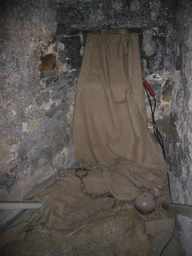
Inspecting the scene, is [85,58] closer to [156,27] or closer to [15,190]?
[156,27]

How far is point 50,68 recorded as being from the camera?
2.24 m

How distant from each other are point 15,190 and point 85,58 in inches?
60.0

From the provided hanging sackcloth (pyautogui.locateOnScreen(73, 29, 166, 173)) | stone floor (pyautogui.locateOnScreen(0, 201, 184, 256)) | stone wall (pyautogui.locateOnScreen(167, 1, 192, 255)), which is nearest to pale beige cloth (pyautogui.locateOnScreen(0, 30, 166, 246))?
hanging sackcloth (pyautogui.locateOnScreen(73, 29, 166, 173))

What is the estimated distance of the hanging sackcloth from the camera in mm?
2234

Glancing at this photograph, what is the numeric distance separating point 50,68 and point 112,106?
0.78m

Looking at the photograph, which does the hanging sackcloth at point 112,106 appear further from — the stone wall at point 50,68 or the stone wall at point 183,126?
the stone wall at point 183,126

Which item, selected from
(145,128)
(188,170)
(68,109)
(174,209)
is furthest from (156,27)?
(174,209)

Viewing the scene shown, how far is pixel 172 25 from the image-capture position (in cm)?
220

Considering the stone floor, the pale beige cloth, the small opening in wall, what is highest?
the small opening in wall

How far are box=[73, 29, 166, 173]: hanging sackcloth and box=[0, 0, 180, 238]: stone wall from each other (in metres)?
0.18

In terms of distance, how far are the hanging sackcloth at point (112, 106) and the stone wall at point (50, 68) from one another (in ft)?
0.59

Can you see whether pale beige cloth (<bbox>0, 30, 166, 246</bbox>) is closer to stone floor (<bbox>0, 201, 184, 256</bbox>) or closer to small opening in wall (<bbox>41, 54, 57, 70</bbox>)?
stone floor (<bbox>0, 201, 184, 256</bbox>)

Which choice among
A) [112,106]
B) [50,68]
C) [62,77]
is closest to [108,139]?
[112,106]

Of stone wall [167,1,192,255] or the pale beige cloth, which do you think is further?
the pale beige cloth
